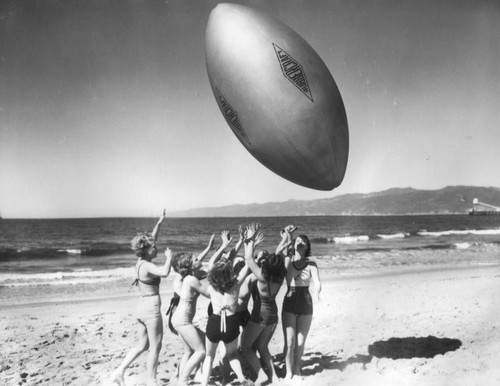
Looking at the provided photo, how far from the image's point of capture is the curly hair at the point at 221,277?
14.1ft

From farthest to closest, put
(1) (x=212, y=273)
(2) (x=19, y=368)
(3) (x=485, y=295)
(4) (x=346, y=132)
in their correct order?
1. (3) (x=485, y=295)
2. (2) (x=19, y=368)
3. (4) (x=346, y=132)
4. (1) (x=212, y=273)

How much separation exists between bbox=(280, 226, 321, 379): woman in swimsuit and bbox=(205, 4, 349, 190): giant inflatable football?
0.96 metres

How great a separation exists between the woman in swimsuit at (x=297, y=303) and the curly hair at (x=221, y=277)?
82 centimetres

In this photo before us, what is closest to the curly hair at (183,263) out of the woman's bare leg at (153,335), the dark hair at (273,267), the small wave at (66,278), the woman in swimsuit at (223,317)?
the woman in swimsuit at (223,317)

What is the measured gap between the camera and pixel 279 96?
464cm

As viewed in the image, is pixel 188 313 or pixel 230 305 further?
pixel 188 313

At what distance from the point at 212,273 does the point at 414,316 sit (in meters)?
5.90

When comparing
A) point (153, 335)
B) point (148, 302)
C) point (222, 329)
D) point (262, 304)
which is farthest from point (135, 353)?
point (262, 304)

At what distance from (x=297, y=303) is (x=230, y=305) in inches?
34.8

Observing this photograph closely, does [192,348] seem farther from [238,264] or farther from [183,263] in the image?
[238,264]

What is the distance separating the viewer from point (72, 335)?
7852 millimetres

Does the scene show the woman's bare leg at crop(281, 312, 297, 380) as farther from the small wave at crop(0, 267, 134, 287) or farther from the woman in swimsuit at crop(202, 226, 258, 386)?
the small wave at crop(0, 267, 134, 287)

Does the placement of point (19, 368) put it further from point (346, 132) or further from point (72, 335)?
point (346, 132)

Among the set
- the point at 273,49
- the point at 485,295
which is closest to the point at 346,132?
the point at 273,49
